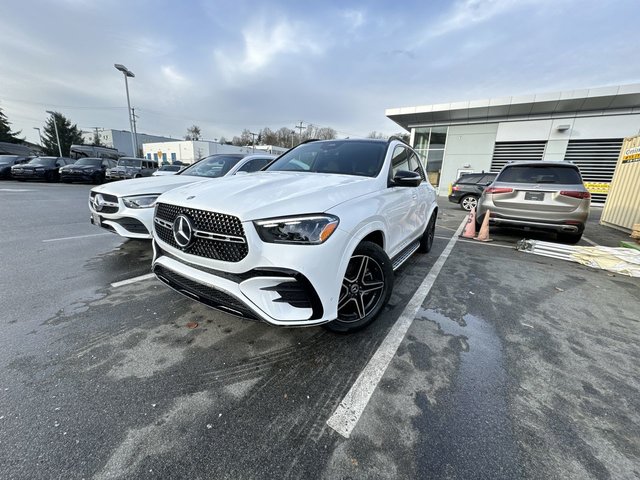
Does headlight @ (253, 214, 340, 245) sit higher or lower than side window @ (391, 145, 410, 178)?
lower

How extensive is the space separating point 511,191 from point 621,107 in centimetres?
1718

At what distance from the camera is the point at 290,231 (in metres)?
1.93

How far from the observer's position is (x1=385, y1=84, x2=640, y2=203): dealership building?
51.4 ft

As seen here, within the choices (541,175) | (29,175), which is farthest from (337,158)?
(29,175)

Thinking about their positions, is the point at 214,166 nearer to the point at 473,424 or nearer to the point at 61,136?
the point at 473,424

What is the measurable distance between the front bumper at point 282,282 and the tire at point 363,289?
0.31 meters

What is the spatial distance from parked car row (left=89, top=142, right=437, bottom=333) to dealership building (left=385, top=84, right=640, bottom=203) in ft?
62.4

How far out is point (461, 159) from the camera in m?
19.7

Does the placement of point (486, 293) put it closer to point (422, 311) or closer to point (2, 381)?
point (422, 311)

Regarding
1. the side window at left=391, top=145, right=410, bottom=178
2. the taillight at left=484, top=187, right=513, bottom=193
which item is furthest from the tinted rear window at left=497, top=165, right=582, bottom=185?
the side window at left=391, top=145, right=410, bottom=178

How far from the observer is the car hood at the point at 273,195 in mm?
1971

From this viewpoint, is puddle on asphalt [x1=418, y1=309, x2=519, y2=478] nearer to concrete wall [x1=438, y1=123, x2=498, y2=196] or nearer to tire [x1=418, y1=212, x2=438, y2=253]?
tire [x1=418, y1=212, x2=438, y2=253]

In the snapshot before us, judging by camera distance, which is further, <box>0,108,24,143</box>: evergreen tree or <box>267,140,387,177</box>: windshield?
<box>0,108,24,143</box>: evergreen tree


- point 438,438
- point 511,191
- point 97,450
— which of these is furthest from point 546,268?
point 97,450
